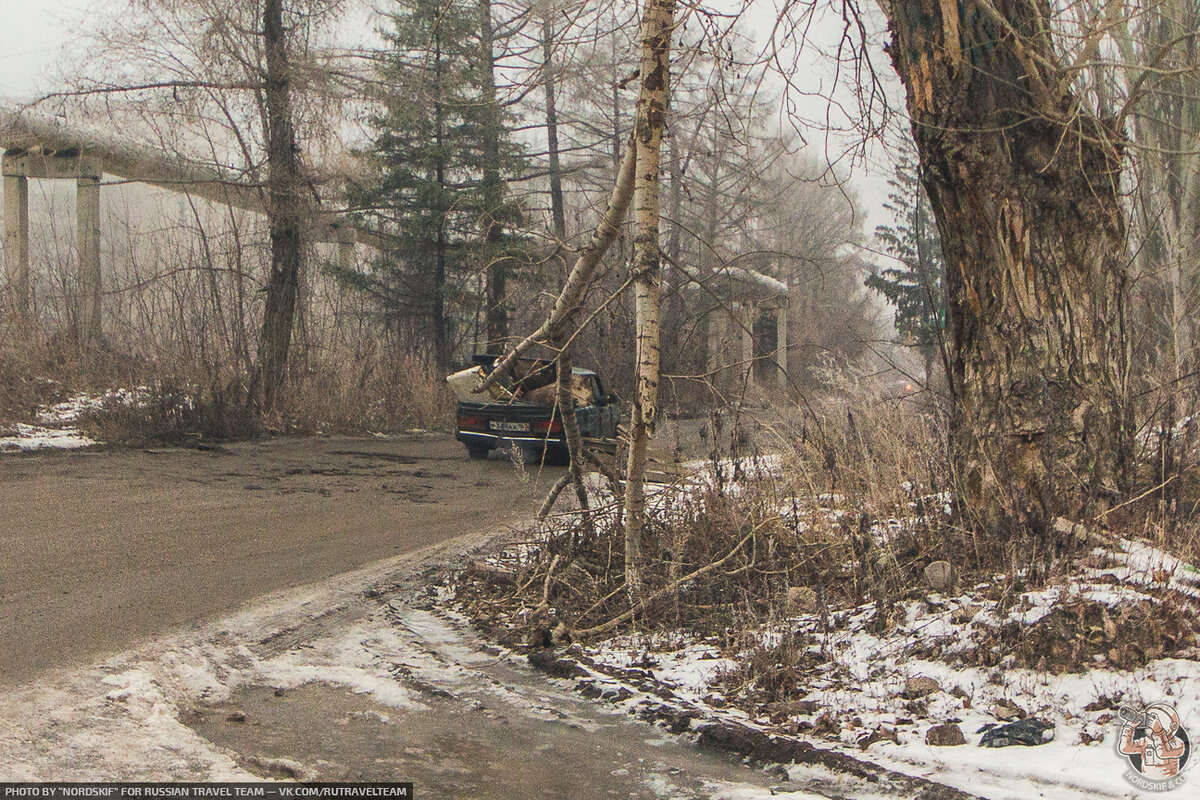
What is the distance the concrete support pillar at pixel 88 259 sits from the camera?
56.6ft

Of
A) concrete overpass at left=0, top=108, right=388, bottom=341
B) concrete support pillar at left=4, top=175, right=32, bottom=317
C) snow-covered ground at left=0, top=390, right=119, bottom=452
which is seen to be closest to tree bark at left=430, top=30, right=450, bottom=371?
concrete overpass at left=0, top=108, right=388, bottom=341

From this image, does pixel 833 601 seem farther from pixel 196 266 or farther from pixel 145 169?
pixel 145 169

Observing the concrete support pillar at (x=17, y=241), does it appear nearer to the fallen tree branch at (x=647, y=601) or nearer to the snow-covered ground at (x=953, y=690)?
the fallen tree branch at (x=647, y=601)

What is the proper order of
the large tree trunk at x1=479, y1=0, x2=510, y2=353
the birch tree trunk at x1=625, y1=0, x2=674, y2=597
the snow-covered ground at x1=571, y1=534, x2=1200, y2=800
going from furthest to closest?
the large tree trunk at x1=479, y1=0, x2=510, y2=353, the birch tree trunk at x1=625, y1=0, x2=674, y2=597, the snow-covered ground at x1=571, y1=534, x2=1200, y2=800

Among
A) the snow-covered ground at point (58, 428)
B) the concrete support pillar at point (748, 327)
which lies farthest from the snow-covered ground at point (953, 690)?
the snow-covered ground at point (58, 428)

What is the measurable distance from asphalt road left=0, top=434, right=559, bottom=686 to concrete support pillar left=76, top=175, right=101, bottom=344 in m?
4.91

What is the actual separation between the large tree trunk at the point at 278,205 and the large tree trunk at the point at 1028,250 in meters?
13.1

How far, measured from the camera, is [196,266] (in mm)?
16016

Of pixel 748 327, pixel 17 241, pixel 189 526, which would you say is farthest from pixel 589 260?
pixel 17 241

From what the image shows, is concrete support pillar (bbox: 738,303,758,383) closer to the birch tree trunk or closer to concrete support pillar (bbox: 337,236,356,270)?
the birch tree trunk

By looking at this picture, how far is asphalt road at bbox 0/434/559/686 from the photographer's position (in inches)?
217

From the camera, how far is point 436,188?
23625 millimetres

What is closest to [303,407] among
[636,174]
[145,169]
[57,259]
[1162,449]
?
[57,259]

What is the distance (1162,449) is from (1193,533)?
0.71 metres
